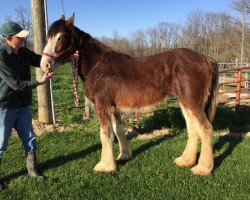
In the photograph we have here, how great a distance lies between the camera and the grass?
4.34 meters

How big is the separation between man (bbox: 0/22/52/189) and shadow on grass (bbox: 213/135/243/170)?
288cm

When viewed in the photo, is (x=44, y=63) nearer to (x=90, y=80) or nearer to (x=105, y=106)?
(x=90, y=80)

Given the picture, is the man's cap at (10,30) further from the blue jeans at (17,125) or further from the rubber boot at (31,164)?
the rubber boot at (31,164)

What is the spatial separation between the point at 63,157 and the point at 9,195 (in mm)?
1540

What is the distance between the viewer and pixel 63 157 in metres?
5.78

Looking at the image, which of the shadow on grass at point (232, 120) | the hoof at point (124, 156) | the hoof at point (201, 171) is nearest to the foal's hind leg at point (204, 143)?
the hoof at point (201, 171)

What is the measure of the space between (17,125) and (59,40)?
53.8 inches

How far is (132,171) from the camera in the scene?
507 cm

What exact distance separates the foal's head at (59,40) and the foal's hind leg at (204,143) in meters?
2.16

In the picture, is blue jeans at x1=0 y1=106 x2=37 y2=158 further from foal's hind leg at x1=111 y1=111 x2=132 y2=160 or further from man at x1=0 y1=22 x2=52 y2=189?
foal's hind leg at x1=111 y1=111 x2=132 y2=160

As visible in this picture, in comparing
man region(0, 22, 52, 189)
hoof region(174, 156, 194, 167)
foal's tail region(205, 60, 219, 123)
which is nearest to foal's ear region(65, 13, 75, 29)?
man region(0, 22, 52, 189)

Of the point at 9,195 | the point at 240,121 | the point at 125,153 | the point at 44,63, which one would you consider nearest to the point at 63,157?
the point at 125,153

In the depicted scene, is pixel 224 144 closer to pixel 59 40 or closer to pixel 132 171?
pixel 132 171

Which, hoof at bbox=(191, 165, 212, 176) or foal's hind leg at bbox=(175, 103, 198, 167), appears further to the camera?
foal's hind leg at bbox=(175, 103, 198, 167)
